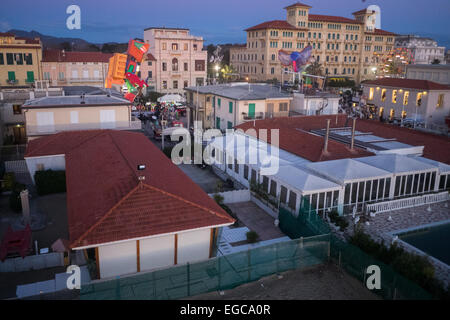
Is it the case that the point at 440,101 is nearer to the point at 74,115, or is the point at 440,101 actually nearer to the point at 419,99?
the point at 419,99

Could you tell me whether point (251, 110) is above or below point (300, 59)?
below

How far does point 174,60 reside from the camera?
192 ft

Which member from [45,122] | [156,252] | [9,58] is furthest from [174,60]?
[156,252]

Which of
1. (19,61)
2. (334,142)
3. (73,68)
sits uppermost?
(19,61)

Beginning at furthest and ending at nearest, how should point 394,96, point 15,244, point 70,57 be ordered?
point 70,57
point 394,96
point 15,244

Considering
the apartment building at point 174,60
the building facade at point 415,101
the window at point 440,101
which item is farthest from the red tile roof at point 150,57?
the window at point 440,101

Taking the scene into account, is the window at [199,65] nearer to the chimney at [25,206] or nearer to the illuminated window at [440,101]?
the illuminated window at [440,101]

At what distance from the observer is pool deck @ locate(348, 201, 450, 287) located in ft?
51.7

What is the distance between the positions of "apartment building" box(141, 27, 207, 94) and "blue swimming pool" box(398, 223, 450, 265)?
46413 mm

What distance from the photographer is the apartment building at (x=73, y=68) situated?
48188mm

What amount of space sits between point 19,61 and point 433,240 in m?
47.9

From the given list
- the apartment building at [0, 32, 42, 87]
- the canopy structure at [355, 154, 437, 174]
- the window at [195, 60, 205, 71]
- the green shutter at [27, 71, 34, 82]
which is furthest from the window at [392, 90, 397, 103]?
the green shutter at [27, 71, 34, 82]

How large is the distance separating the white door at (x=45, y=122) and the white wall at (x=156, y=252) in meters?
16.2

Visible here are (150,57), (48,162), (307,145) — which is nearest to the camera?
(48,162)
